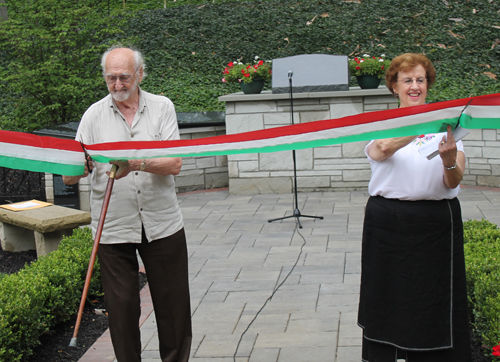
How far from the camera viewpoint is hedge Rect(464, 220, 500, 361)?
3250 mm

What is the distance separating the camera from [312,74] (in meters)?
9.03

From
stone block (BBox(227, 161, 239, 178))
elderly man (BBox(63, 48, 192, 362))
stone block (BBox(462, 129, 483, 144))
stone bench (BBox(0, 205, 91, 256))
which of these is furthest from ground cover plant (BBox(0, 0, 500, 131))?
elderly man (BBox(63, 48, 192, 362))

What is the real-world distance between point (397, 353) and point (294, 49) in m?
A: 13.3

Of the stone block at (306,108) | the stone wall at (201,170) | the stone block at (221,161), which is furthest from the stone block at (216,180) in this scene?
the stone block at (306,108)

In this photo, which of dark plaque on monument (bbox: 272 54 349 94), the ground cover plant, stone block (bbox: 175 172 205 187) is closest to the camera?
dark plaque on monument (bbox: 272 54 349 94)

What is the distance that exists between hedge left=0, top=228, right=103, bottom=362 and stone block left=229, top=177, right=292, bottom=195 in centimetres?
445

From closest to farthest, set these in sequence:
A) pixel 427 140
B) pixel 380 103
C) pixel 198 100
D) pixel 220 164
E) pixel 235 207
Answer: pixel 427 140 → pixel 235 207 → pixel 380 103 → pixel 220 164 → pixel 198 100

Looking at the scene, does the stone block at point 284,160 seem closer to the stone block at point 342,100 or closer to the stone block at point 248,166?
the stone block at point 248,166

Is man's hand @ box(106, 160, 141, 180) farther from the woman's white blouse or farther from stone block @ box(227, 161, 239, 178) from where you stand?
stone block @ box(227, 161, 239, 178)

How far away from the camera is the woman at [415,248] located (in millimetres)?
2812

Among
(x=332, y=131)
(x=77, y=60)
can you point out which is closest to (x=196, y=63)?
(x=77, y=60)

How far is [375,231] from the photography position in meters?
2.95

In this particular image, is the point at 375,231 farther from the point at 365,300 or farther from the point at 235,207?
the point at 235,207

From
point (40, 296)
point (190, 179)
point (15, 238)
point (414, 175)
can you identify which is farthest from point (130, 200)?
point (190, 179)
